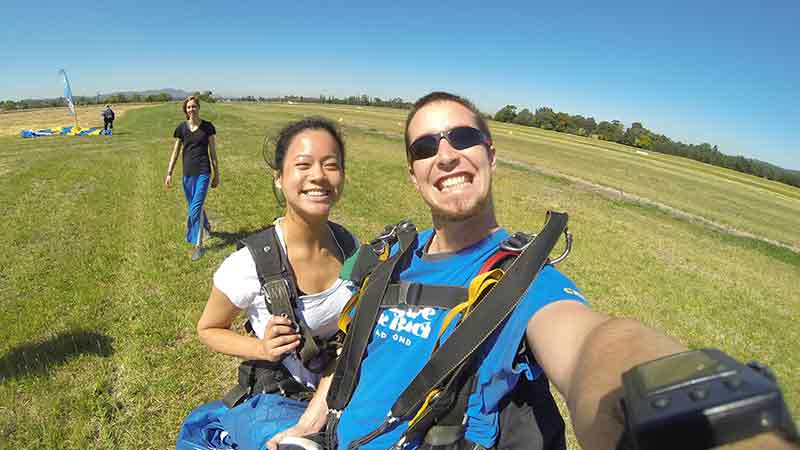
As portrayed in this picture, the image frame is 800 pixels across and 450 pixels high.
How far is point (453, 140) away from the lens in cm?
233

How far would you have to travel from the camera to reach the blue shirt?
5.28ft

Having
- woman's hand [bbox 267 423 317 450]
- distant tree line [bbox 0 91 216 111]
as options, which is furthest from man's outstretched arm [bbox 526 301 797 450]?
distant tree line [bbox 0 91 216 111]

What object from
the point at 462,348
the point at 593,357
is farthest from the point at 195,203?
the point at 593,357

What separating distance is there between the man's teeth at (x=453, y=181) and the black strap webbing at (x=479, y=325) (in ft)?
2.43

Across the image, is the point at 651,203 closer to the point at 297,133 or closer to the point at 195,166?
the point at 195,166

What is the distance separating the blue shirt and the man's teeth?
369 millimetres

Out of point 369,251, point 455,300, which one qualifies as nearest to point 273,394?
point 369,251

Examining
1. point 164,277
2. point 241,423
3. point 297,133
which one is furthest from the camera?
point 164,277

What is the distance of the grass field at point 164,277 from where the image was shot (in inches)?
151

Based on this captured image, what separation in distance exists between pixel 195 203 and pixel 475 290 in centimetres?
730

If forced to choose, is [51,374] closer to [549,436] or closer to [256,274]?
[256,274]

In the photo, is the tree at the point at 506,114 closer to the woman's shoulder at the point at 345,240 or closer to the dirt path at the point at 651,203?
the dirt path at the point at 651,203

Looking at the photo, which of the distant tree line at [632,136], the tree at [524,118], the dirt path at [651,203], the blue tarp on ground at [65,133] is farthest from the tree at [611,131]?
the blue tarp on ground at [65,133]

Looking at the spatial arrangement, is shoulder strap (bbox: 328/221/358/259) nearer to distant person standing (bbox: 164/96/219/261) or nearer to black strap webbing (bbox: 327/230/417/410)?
black strap webbing (bbox: 327/230/417/410)
